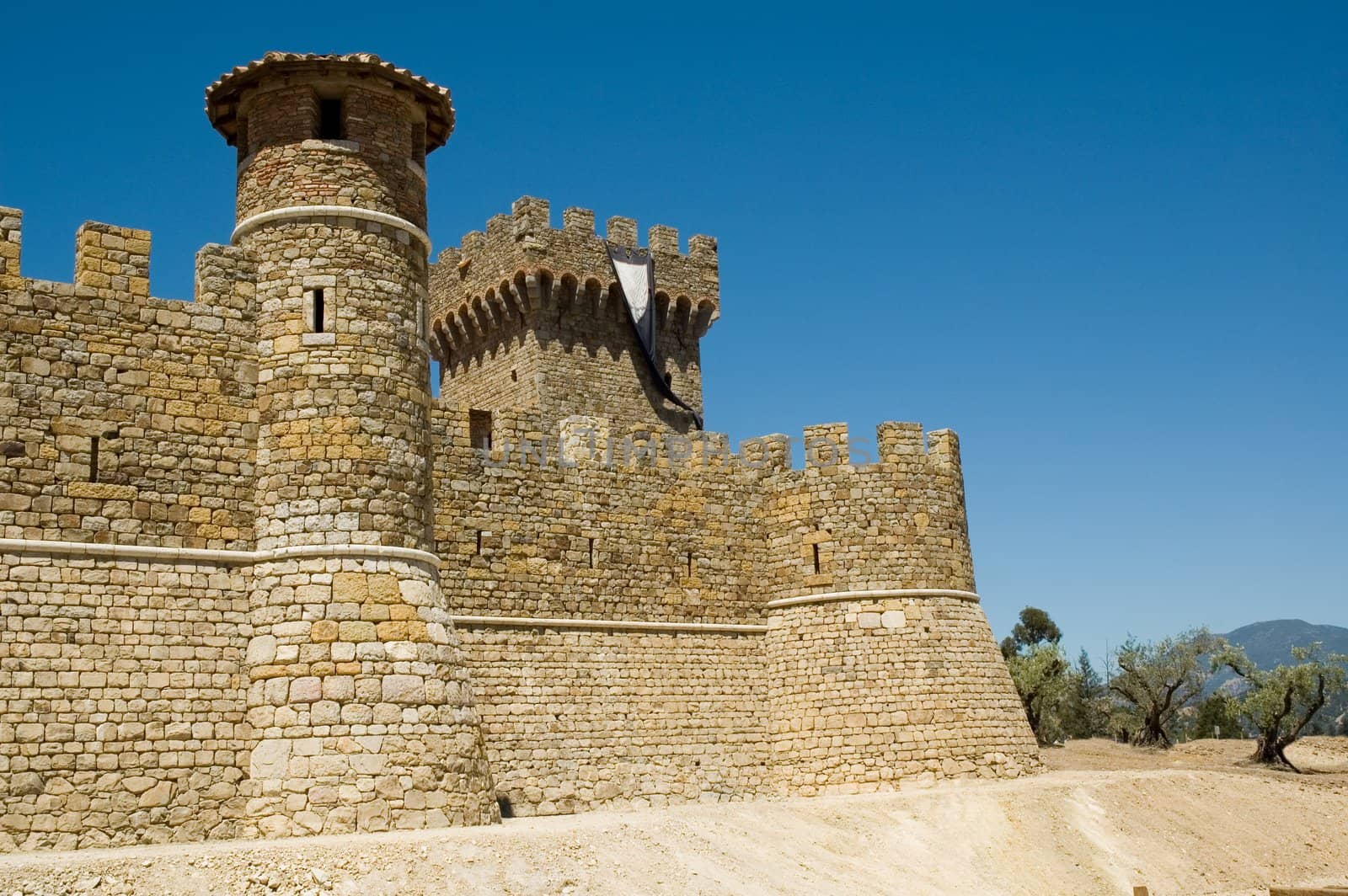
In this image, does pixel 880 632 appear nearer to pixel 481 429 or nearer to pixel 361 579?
pixel 481 429

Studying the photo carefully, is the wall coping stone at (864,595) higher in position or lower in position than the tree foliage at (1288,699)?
higher

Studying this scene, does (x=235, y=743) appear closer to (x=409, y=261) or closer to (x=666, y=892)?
Result: (x=666, y=892)

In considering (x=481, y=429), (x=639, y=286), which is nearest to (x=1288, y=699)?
(x=639, y=286)

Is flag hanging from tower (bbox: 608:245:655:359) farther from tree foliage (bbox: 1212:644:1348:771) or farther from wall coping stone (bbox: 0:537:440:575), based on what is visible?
tree foliage (bbox: 1212:644:1348:771)

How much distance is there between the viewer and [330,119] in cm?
1594

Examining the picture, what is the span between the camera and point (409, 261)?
1591cm

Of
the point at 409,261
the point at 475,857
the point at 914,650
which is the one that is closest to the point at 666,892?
the point at 475,857

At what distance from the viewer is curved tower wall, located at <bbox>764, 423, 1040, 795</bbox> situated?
Result: 809 inches

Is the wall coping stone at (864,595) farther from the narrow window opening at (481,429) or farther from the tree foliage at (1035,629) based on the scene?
the tree foliage at (1035,629)

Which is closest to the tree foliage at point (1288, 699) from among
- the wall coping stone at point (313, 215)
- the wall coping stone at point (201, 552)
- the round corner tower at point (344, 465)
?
the round corner tower at point (344, 465)

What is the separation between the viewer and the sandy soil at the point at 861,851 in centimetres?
1195

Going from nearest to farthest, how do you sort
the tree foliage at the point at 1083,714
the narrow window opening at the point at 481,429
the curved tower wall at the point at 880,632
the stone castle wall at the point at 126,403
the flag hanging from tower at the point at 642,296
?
the stone castle wall at the point at 126,403 → the narrow window opening at the point at 481,429 → the curved tower wall at the point at 880,632 → the flag hanging from tower at the point at 642,296 → the tree foliage at the point at 1083,714

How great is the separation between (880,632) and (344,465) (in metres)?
9.50

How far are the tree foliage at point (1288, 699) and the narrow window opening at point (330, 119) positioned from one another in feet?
76.3
